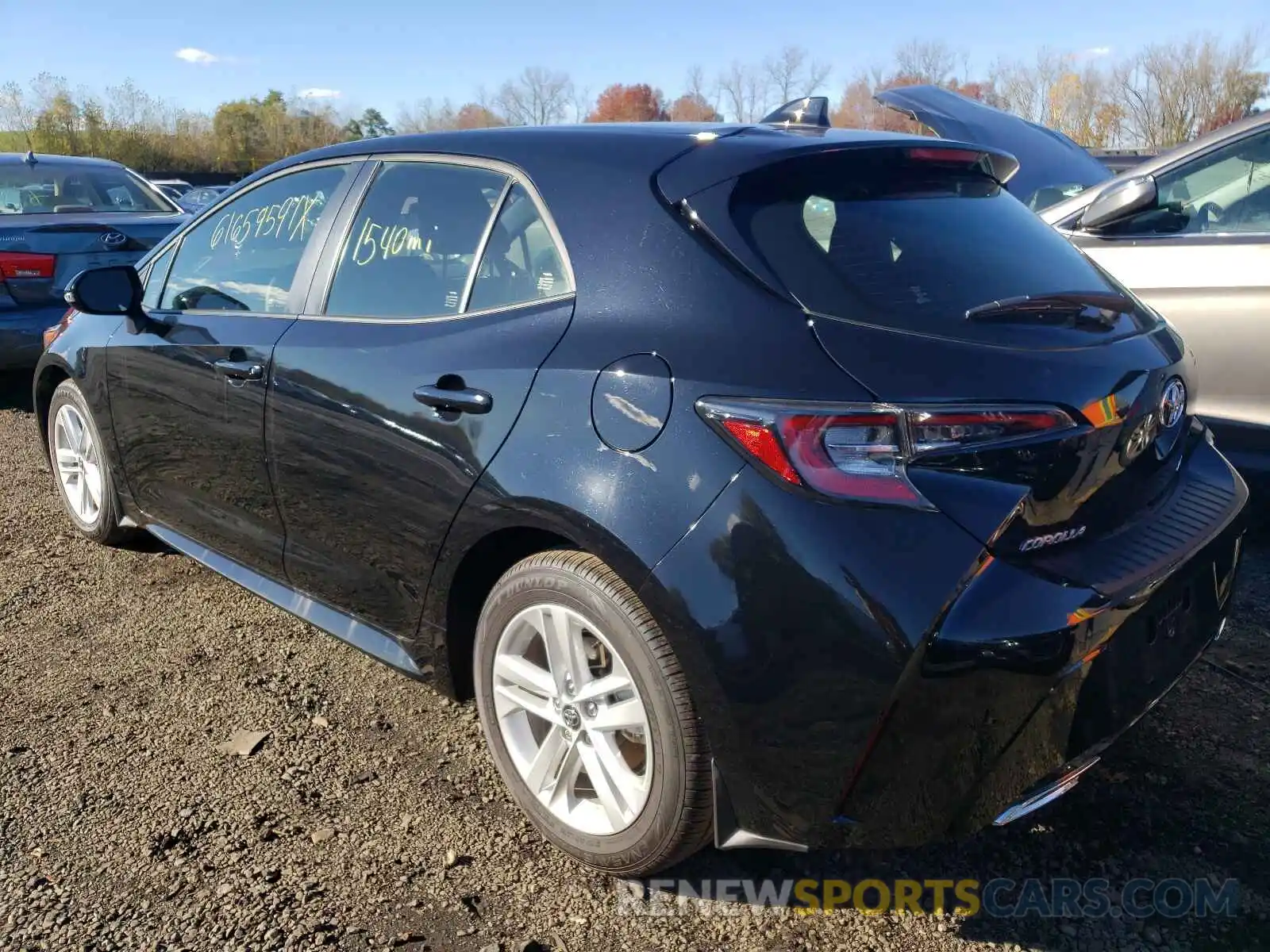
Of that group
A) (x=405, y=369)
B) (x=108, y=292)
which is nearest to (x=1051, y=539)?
(x=405, y=369)

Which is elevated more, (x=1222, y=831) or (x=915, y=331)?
(x=915, y=331)

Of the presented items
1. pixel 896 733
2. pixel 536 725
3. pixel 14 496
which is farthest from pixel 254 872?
pixel 14 496

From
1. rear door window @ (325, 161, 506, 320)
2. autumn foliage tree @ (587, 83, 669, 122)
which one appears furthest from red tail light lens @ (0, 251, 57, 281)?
autumn foliage tree @ (587, 83, 669, 122)

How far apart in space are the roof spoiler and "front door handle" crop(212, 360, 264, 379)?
161 centimetres

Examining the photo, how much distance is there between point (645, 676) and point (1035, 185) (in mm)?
4677

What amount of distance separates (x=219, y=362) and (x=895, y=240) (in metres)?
2.11

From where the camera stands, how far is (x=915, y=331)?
6.74 ft

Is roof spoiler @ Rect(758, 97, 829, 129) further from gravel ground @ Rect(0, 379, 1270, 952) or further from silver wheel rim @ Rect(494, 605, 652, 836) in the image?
gravel ground @ Rect(0, 379, 1270, 952)

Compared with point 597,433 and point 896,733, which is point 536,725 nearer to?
point 597,433

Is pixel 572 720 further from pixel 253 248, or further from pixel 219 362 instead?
pixel 253 248

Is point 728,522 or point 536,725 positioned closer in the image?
point 728,522

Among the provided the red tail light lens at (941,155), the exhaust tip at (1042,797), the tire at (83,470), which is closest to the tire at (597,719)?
the exhaust tip at (1042,797)

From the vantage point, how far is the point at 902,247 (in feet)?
7.48

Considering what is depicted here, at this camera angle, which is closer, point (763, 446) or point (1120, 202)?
point (763, 446)
